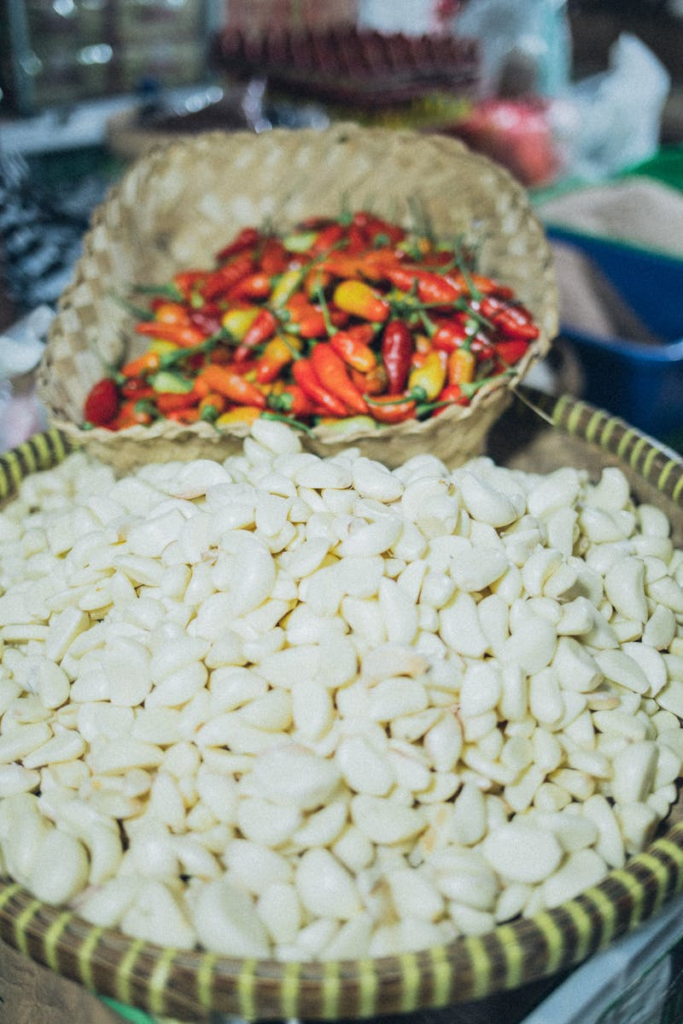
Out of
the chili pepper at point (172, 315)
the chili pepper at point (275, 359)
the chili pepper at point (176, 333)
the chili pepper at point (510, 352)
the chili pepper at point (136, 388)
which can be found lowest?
the chili pepper at point (136, 388)

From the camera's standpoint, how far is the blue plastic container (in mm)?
2354

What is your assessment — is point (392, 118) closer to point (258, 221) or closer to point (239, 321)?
point (258, 221)

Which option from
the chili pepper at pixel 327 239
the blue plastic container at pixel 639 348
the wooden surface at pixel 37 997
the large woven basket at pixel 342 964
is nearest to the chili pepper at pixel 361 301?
the chili pepper at pixel 327 239

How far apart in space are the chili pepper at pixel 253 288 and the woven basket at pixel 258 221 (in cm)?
27

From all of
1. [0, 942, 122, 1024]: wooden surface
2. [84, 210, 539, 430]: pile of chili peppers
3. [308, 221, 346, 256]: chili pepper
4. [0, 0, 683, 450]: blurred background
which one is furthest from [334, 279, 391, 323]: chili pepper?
[0, 942, 122, 1024]: wooden surface

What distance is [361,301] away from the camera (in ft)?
5.48

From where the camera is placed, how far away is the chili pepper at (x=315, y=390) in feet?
5.10

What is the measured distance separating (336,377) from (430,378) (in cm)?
18

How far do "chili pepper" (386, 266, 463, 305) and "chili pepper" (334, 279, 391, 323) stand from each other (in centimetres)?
7

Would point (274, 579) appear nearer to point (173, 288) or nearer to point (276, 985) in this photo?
point (276, 985)

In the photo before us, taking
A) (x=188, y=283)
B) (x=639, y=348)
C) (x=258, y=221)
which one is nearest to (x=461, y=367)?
(x=188, y=283)

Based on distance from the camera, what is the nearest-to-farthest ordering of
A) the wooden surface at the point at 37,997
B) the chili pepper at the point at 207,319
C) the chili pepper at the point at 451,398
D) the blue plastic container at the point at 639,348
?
1. the wooden surface at the point at 37,997
2. the chili pepper at the point at 451,398
3. the chili pepper at the point at 207,319
4. the blue plastic container at the point at 639,348

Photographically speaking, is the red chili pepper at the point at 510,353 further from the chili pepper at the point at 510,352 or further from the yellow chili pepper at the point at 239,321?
the yellow chili pepper at the point at 239,321

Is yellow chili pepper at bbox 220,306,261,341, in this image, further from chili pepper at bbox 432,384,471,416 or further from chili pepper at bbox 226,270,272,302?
chili pepper at bbox 432,384,471,416
